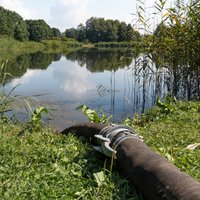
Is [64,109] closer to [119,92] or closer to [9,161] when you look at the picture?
[119,92]

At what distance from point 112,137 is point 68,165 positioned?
49 centimetres

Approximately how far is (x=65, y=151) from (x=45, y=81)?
1276 centimetres

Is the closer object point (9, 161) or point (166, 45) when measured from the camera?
point (9, 161)

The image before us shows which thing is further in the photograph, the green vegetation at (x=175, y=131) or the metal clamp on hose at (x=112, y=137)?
the green vegetation at (x=175, y=131)

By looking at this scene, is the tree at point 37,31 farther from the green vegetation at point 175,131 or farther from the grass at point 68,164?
the grass at point 68,164

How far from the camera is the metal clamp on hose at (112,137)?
3.23 meters

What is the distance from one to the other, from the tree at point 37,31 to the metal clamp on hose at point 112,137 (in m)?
75.6

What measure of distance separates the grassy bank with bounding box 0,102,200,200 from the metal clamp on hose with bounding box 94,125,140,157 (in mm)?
104

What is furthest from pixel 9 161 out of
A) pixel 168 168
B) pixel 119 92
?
pixel 119 92

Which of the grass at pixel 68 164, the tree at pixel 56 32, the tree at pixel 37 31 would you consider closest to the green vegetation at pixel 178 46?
the grass at pixel 68 164

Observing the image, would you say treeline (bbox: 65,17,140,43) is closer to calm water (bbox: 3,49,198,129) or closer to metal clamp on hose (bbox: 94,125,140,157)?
calm water (bbox: 3,49,198,129)

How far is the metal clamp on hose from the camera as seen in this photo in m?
3.23

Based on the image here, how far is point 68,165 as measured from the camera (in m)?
3.22

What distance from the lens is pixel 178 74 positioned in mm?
8297
